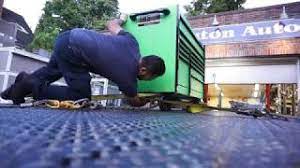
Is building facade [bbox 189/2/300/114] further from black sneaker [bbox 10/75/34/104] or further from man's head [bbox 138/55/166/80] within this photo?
black sneaker [bbox 10/75/34/104]

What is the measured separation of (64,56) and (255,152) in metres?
1.55

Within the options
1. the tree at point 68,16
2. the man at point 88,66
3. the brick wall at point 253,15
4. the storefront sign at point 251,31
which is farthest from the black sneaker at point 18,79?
the tree at point 68,16

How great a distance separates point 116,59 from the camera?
162 cm

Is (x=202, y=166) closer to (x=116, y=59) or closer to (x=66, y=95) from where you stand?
(x=116, y=59)

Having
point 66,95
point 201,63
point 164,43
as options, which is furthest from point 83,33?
point 201,63

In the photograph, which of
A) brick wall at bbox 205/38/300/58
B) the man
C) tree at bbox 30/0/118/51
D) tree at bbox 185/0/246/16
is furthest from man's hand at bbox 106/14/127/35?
tree at bbox 30/0/118/51

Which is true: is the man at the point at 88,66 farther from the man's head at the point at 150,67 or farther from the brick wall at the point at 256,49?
the brick wall at the point at 256,49

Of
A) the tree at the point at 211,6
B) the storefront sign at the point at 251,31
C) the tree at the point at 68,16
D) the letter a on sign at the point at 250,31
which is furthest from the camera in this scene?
the tree at the point at 68,16

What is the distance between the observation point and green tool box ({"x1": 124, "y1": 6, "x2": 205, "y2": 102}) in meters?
1.90

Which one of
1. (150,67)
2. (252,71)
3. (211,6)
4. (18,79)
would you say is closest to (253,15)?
(252,71)

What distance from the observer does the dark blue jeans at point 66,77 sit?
1.69 metres

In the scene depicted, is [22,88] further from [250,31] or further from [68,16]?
[68,16]

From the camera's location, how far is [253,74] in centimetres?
609

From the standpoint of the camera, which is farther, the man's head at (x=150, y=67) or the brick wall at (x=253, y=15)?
the brick wall at (x=253, y=15)
